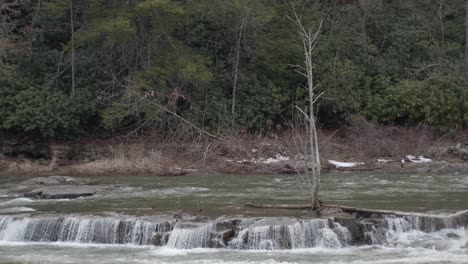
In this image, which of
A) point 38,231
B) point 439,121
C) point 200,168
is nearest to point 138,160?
point 200,168

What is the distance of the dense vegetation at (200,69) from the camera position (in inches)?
1273

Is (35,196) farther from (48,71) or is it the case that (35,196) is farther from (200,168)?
(48,71)

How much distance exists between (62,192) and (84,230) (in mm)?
5184

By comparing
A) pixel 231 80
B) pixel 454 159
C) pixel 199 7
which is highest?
pixel 199 7

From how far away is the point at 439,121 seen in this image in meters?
34.0

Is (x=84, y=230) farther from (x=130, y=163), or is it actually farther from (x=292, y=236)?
(x=130, y=163)

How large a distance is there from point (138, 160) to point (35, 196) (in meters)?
7.84

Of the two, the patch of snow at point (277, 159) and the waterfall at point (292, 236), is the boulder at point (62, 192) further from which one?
the patch of snow at point (277, 159)

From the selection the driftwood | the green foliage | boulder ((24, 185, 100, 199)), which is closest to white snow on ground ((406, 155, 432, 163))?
the green foliage

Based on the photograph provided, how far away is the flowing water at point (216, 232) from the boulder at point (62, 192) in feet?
2.06

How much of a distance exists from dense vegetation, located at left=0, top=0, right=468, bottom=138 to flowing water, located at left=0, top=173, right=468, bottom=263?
10.9 meters

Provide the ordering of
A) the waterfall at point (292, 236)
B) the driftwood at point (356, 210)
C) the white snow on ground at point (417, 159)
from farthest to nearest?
1. the white snow on ground at point (417, 159)
2. the driftwood at point (356, 210)
3. the waterfall at point (292, 236)

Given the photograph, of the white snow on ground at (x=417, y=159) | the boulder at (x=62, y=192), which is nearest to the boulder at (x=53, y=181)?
the boulder at (x=62, y=192)

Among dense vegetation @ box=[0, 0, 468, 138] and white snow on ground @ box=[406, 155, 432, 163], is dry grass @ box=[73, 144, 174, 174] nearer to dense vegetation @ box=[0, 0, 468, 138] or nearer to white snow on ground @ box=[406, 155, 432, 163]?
dense vegetation @ box=[0, 0, 468, 138]
